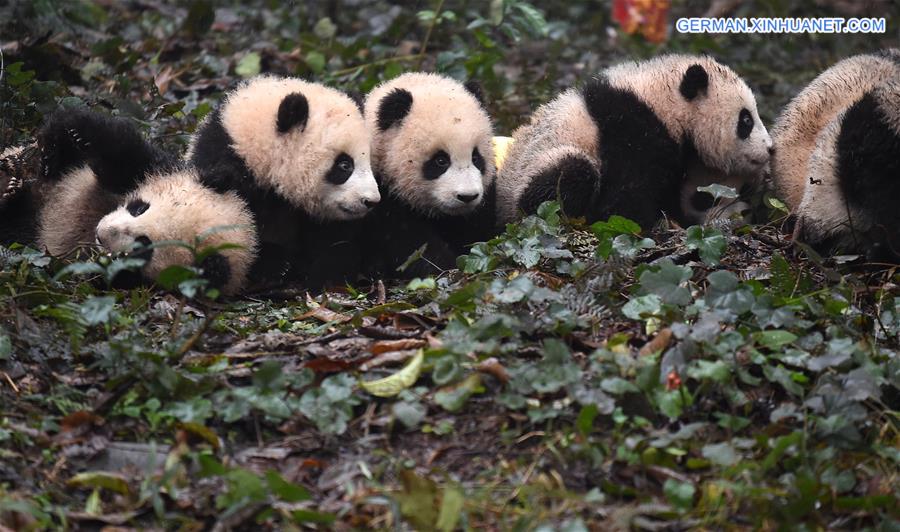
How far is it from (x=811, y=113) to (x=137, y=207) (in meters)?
4.45

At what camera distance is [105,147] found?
22.1 feet

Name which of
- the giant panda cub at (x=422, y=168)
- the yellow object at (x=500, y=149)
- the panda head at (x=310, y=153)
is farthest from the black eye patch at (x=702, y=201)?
the panda head at (x=310, y=153)

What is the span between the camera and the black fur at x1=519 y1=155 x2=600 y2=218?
706cm

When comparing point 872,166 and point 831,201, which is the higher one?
point 872,166

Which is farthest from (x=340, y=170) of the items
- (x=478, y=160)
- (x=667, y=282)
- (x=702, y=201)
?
(x=702, y=201)

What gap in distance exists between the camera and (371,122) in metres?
7.27

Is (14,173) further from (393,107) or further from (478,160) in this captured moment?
(478,160)

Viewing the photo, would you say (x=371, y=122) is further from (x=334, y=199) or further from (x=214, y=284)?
(x=214, y=284)

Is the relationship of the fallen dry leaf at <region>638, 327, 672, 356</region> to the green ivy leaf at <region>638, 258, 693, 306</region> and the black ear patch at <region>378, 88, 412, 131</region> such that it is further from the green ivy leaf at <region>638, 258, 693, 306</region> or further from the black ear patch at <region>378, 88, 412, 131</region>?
the black ear patch at <region>378, 88, 412, 131</region>

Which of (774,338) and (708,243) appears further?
(708,243)

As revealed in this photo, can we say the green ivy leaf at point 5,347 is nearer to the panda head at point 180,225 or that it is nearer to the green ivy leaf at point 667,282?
the panda head at point 180,225

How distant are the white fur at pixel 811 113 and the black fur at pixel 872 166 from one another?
59 centimetres

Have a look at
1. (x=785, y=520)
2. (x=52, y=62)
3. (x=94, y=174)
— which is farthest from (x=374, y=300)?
(x=52, y=62)

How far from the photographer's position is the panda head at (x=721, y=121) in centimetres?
734
